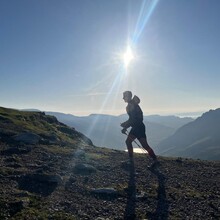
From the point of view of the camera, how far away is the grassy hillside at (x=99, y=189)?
1098cm

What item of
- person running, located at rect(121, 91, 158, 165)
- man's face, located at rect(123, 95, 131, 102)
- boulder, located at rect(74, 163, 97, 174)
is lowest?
boulder, located at rect(74, 163, 97, 174)

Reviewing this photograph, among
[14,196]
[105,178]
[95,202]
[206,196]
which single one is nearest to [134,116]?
[105,178]

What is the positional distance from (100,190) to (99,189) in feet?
0.39

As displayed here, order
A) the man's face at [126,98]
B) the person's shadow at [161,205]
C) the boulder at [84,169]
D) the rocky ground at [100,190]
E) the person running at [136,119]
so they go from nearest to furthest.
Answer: the rocky ground at [100,190] → the person's shadow at [161,205] → the boulder at [84,169] → the person running at [136,119] → the man's face at [126,98]

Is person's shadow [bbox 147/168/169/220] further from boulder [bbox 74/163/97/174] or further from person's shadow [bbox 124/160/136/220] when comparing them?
boulder [bbox 74/163/97/174]

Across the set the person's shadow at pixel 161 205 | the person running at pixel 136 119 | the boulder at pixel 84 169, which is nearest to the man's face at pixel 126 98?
the person running at pixel 136 119

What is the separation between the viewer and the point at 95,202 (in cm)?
1219

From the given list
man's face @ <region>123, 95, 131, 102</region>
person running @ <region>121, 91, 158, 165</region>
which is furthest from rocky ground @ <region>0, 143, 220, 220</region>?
man's face @ <region>123, 95, 131, 102</region>

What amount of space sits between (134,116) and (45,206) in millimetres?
9911

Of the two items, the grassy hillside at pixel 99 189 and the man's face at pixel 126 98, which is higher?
the man's face at pixel 126 98

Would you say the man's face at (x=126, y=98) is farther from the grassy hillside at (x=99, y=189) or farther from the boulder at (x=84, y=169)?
the boulder at (x=84, y=169)

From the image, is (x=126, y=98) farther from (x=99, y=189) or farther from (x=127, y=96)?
(x=99, y=189)

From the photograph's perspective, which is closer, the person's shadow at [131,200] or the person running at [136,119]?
the person's shadow at [131,200]

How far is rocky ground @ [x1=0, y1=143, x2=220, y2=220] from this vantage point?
36.0 feet
